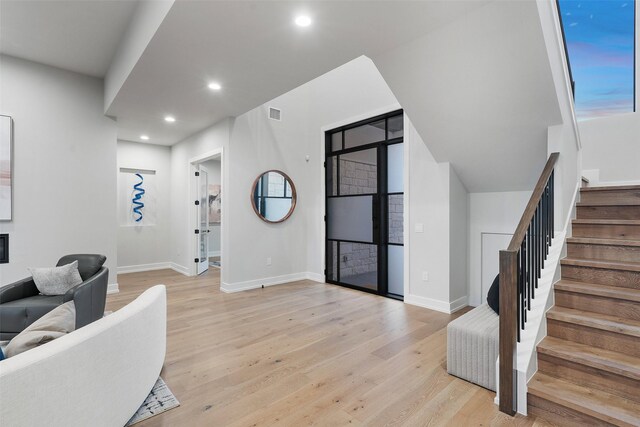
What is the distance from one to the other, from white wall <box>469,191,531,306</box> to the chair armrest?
188 inches

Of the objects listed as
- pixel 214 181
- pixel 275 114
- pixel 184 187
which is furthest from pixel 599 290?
pixel 214 181

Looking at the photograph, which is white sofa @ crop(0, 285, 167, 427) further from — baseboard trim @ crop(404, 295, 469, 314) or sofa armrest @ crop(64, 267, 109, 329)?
baseboard trim @ crop(404, 295, 469, 314)

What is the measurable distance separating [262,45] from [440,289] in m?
3.24

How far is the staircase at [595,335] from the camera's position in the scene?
68.4 inches

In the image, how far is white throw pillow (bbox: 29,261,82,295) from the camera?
2943 millimetres

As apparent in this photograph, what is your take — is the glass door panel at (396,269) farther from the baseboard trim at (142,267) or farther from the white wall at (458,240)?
the baseboard trim at (142,267)

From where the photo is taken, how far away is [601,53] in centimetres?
429

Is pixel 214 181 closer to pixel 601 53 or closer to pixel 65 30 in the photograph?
pixel 65 30

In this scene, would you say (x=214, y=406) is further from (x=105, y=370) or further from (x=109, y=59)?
(x=109, y=59)

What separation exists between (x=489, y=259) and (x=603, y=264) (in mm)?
1576

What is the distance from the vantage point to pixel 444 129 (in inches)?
129

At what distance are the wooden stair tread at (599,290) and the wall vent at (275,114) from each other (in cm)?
440

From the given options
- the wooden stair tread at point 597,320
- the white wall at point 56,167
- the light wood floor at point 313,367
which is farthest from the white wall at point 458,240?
the white wall at point 56,167

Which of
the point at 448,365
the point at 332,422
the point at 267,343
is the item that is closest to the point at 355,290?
the point at 267,343
